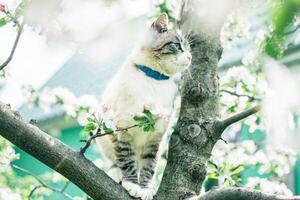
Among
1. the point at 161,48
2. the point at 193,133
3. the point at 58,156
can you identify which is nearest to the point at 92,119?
the point at 58,156

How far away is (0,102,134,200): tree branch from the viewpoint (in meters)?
1.44

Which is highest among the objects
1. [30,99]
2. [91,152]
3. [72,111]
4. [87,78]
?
[87,78]

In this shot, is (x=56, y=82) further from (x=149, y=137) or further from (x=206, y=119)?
(x=206, y=119)

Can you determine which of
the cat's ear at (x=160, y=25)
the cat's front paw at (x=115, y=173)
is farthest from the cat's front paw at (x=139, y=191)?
the cat's ear at (x=160, y=25)

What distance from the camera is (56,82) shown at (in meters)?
10.7

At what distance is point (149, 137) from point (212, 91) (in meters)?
0.73

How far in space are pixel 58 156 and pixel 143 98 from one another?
1192 millimetres

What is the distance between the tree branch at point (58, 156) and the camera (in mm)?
1437

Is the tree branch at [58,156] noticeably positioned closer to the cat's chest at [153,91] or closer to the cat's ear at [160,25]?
the cat's chest at [153,91]

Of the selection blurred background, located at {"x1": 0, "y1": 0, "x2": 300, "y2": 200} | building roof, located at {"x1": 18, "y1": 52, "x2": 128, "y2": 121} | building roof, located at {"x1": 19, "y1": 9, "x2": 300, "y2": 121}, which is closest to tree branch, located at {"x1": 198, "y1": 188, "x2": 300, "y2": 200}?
blurred background, located at {"x1": 0, "y1": 0, "x2": 300, "y2": 200}

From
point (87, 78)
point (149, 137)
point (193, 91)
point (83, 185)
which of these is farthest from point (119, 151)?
point (87, 78)

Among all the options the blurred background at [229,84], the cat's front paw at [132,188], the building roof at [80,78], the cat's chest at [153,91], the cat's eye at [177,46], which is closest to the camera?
the blurred background at [229,84]

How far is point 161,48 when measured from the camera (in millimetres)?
2885

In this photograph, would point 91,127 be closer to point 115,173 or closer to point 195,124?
point 195,124
